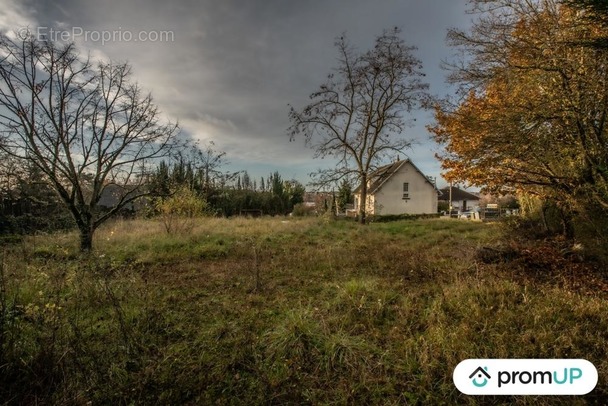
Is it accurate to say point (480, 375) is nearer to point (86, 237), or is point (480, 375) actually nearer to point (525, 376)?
point (525, 376)

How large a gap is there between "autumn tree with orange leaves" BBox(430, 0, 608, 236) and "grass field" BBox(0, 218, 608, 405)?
2240 millimetres

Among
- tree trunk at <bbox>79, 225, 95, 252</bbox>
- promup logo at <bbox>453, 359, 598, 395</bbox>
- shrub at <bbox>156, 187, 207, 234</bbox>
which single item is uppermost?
shrub at <bbox>156, 187, 207, 234</bbox>

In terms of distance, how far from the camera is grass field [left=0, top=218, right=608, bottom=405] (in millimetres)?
2771

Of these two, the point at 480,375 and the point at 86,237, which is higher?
the point at 86,237

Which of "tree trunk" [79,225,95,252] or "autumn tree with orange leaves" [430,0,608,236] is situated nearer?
"autumn tree with orange leaves" [430,0,608,236]

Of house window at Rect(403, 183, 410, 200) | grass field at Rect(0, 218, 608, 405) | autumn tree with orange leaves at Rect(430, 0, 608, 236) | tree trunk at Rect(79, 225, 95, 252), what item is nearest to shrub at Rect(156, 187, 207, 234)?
tree trunk at Rect(79, 225, 95, 252)

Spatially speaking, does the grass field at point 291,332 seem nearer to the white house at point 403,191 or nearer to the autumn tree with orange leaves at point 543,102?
the autumn tree with orange leaves at point 543,102

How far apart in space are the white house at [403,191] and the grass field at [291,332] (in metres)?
24.6

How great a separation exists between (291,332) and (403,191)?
30.4 meters

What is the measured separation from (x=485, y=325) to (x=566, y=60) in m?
5.74

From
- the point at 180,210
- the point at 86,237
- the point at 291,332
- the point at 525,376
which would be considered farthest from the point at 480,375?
the point at 180,210

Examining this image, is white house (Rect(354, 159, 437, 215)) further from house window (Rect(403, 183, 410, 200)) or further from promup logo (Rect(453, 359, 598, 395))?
promup logo (Rect(453, 359, 598, 395))

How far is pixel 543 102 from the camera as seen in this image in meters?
6.34

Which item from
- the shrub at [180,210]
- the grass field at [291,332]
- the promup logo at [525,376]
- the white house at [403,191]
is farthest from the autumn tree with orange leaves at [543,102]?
the white house at [403,191]
